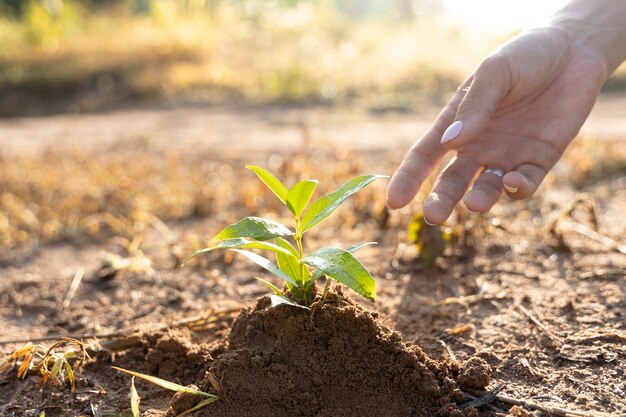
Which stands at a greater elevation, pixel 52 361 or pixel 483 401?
pixel 483 401

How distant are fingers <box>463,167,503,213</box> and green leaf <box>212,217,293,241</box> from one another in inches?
23.3

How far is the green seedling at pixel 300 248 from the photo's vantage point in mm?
1405

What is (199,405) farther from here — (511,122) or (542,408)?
(511,122)

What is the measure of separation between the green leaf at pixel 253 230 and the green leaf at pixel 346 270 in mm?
104

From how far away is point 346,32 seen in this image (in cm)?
1420

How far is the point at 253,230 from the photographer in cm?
149

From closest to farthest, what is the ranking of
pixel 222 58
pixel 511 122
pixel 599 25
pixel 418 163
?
1. pixel 418 163
2. pixel 511 122
3. pixel 599 25
4. pixel 222 58

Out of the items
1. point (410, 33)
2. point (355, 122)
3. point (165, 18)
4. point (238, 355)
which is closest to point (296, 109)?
point (355, 122)

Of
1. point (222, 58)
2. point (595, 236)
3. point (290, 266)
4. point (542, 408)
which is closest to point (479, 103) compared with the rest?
point (290, 266)

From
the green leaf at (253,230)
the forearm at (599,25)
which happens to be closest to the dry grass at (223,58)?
the forearm at (599,25)

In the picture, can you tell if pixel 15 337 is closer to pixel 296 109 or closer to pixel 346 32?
pixel 296 109

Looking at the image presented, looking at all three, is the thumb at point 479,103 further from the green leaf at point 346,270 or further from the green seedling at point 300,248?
the green leaf at point 346,270

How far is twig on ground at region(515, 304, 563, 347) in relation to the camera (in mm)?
1738

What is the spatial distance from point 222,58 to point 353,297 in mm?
10521
